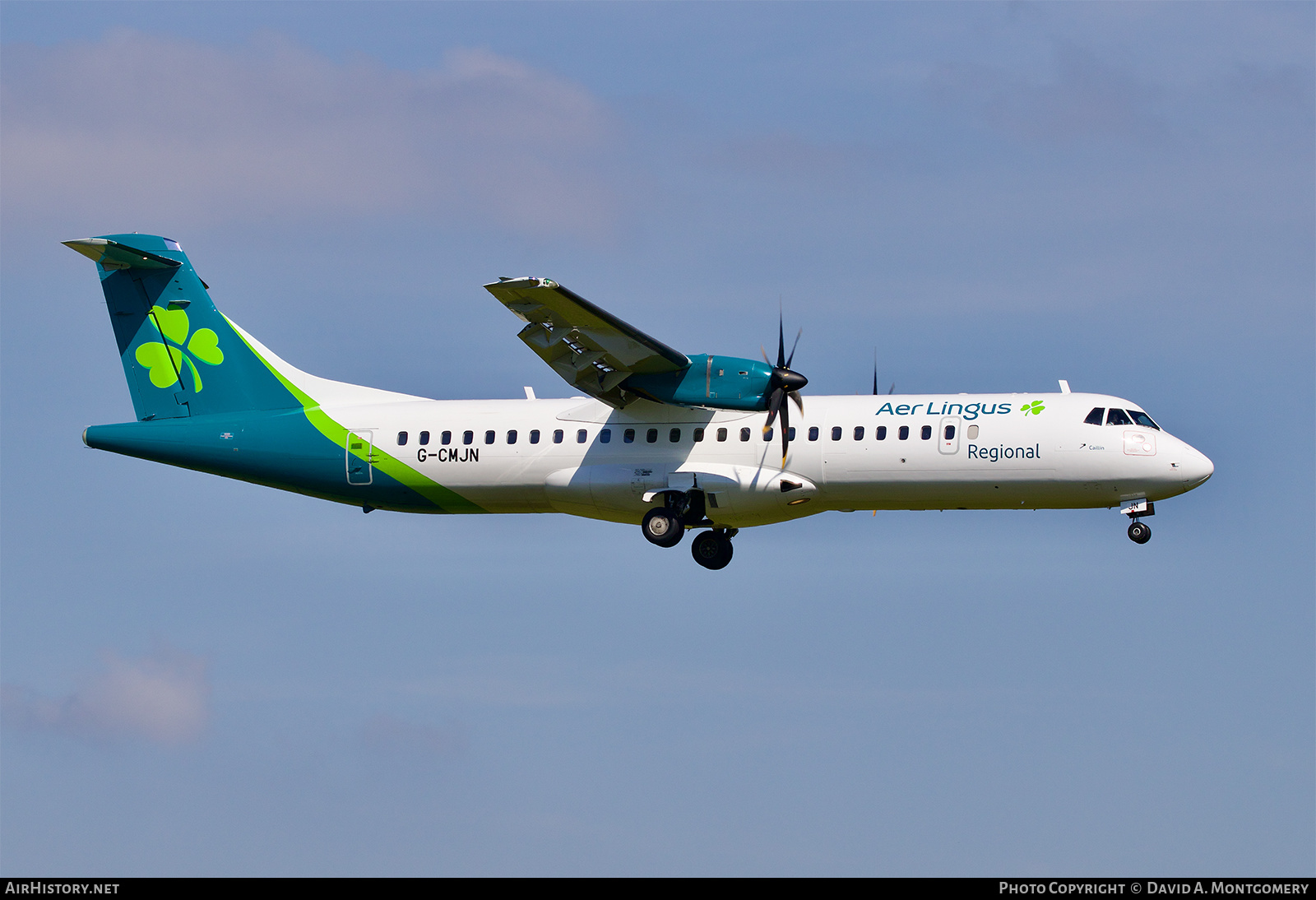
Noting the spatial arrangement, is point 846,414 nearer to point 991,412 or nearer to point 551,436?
point 991,412

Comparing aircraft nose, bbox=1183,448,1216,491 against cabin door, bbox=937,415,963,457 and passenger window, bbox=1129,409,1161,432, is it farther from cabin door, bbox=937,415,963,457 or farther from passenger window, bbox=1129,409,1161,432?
cabin door, bbox=937,415,963,457

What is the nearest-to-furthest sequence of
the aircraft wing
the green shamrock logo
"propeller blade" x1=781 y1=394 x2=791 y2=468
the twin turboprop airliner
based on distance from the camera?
the aircraft wing → the twin turboprop airliner → "propeller blade" x1=781 y1=394 x2=791 y2=468 → the green shamrock logo

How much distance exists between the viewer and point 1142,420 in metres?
28.5

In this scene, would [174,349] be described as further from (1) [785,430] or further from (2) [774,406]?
(1) [785,430]

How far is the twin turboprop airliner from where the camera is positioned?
28.3m

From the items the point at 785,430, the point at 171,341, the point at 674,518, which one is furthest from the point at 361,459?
the point at 785,430

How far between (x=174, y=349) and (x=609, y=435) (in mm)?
9721

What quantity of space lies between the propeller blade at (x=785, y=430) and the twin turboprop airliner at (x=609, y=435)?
56 mm

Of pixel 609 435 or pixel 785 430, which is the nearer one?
pixel 785 430

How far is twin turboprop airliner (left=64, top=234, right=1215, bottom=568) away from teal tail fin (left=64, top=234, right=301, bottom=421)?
38 mm

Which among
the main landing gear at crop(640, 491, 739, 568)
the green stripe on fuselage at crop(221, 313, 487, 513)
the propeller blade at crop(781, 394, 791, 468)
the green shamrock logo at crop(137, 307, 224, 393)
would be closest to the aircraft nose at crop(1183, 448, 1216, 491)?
the propeller blade at crop(781, 394, 791, 468)

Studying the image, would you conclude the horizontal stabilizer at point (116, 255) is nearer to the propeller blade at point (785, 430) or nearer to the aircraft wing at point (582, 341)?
the aircraft wing at point (582, 341)

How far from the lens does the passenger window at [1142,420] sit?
93.2ft
